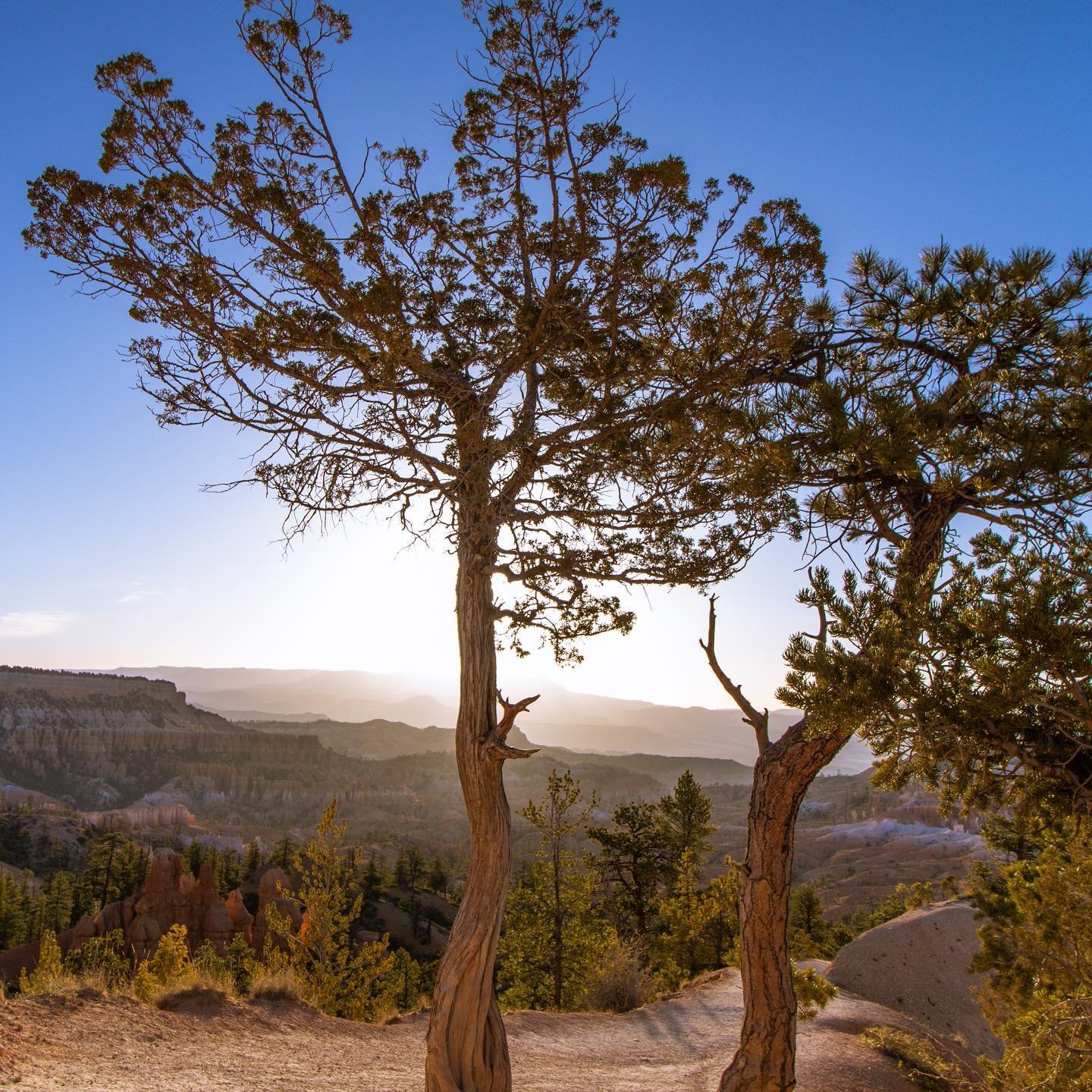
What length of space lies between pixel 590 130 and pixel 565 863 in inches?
741

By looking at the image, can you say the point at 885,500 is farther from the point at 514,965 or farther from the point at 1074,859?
the point at 514,965

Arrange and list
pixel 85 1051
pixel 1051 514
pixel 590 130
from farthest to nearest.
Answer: pixel 85 1051 < pixel 590 130 < pixel 1051 514

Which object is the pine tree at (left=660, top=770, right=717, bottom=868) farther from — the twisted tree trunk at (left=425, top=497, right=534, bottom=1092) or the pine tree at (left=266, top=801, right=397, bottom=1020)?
the twisted tree trunk at (left=425, top=497, right=534, bottom=1092)

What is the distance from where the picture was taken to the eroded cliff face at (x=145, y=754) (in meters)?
78.8

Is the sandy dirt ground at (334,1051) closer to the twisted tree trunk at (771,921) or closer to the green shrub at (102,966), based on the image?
the green shrub at (102,966)

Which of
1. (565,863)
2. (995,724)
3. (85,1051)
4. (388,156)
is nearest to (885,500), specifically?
(995,724)

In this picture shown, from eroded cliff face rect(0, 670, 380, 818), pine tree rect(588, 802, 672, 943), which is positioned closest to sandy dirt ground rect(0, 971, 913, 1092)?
pine tree rect(588, 802, 672, 943)

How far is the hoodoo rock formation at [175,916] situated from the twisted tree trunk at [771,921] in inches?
972

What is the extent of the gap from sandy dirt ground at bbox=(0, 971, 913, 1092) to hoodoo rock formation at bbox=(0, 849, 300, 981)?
18.3 m

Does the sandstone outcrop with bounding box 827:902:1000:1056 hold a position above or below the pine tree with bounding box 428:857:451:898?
above

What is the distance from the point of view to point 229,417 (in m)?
6.99

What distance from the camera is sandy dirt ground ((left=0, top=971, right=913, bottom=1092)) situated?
24.3ft

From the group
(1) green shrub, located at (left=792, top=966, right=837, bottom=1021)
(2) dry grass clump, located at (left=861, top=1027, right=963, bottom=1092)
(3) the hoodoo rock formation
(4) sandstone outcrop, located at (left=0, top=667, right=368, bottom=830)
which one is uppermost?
(1) green shrub, located at (left=792, top=966, right=837, bottom=1021)

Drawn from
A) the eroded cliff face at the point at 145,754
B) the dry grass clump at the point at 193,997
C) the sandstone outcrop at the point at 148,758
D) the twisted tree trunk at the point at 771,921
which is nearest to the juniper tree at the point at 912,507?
the twisted tree trunk at the point at 771,921
